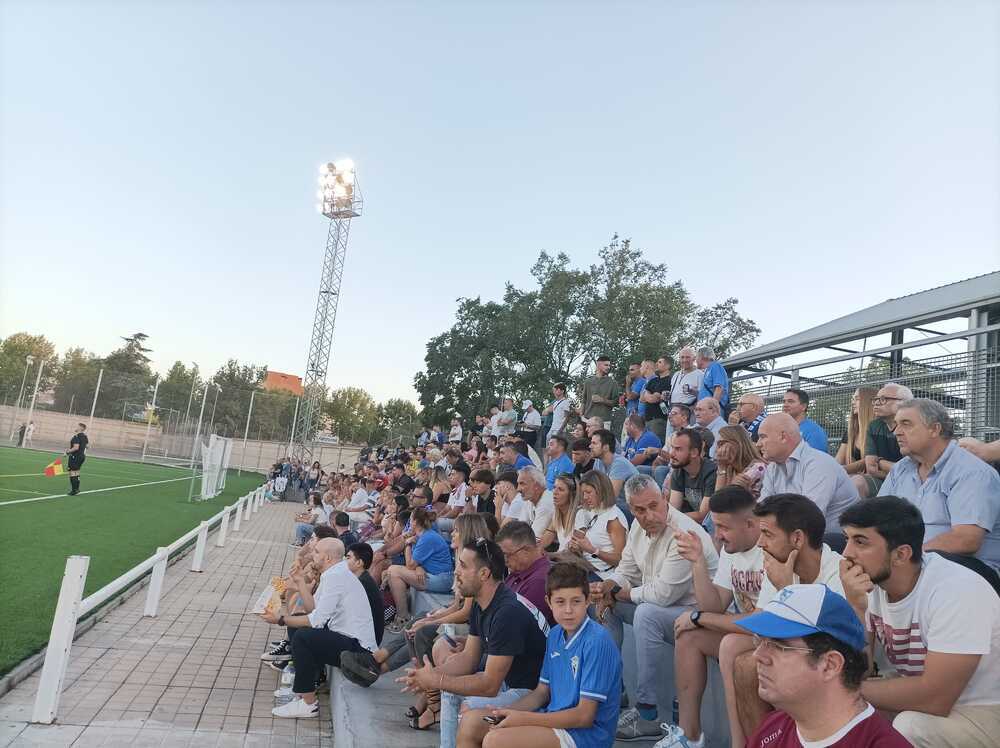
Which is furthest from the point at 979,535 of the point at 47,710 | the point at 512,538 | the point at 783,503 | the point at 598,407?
the point at 598,407

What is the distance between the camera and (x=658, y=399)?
1133 centimetres

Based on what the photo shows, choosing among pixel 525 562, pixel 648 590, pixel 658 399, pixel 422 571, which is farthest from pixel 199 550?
pixel 648 590

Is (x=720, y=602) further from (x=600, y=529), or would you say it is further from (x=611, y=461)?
(x=611, y=461)

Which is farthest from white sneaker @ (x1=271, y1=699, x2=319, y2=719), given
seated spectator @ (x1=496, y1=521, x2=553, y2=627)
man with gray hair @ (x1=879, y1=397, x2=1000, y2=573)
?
man with gray hair @ (x1=879, y1=397, x2=1000, y2=573)

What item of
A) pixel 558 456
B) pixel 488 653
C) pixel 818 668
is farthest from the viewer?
pixel 558 456

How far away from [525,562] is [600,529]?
127 centimetres

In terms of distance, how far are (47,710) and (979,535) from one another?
20.5 ft

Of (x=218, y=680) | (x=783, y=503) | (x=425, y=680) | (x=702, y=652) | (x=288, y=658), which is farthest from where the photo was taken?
(x=288, y=658)

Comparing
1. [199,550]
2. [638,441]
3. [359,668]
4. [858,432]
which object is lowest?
[199,550]

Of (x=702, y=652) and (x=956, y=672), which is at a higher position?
(x=956, y=672)

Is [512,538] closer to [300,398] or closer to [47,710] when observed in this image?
[47,710]

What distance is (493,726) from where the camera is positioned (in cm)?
344

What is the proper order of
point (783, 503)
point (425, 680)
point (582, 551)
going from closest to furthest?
point (783, 503) < point (425, 680) < point (582, 551)

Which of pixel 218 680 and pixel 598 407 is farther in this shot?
pixel 598 407
